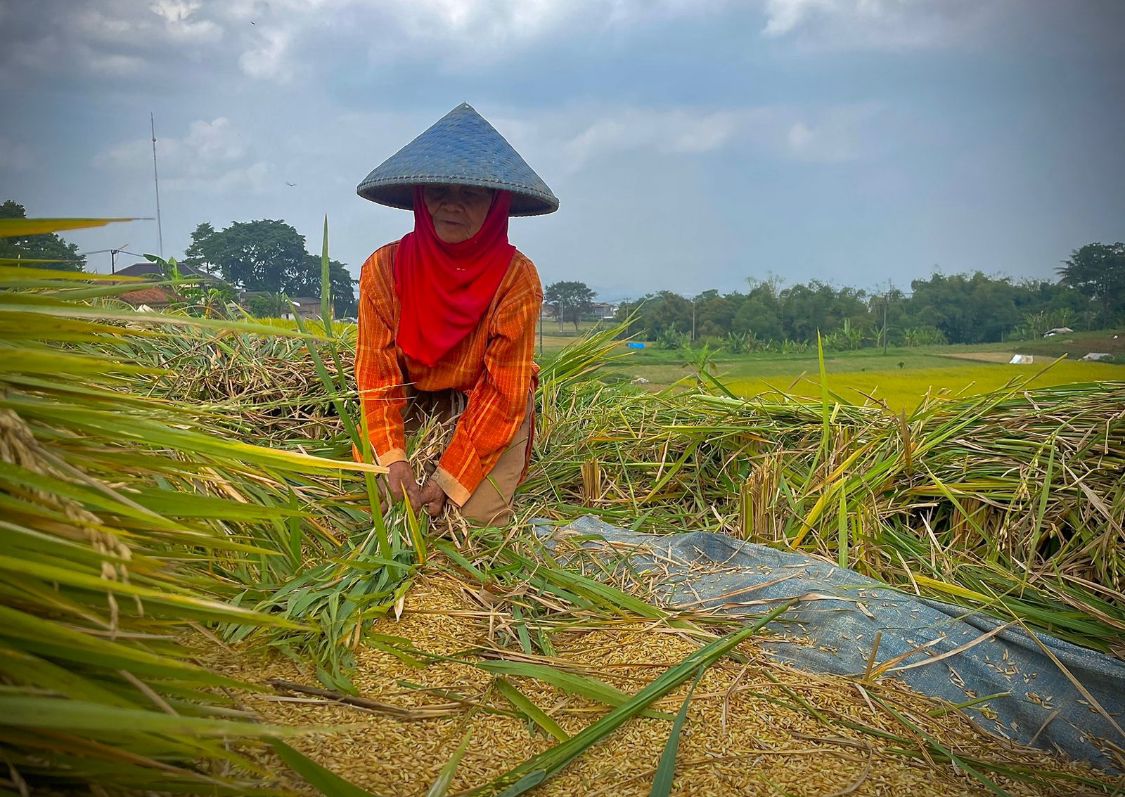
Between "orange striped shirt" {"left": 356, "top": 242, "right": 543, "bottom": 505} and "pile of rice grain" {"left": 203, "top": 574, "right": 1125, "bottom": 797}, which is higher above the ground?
"orange striped shirt" {"left": 356, "top": 242, "right": 543, "bottom": 505}

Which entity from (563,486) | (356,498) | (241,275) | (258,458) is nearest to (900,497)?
(563,486)

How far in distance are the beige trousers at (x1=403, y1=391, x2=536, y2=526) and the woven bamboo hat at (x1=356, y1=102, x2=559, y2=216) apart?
2.45 ft

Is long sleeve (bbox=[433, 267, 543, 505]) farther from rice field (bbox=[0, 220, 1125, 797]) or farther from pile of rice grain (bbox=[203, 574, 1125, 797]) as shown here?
pile of rice grain (bbox=[203, 574, 1125, 797])

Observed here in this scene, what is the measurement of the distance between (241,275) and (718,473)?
151 inches

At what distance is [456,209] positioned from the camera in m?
2.79

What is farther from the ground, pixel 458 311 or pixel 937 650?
pixel 458 311

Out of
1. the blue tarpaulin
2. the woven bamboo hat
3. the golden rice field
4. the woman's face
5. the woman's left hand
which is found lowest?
the blue tarpaulin

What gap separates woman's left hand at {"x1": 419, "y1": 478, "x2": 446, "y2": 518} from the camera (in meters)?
2.75

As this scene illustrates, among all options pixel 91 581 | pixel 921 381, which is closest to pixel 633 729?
pixel 91 581

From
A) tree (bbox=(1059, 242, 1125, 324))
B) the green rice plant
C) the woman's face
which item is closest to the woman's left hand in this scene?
the woman's face

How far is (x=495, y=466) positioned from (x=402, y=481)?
0.45 meters

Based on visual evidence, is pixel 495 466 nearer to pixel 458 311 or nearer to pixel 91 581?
Result: pixel 458 311

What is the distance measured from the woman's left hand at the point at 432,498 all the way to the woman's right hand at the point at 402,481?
0.12 ft

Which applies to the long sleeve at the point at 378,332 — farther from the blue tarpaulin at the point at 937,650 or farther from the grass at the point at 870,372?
the grass at the point at 870,372
